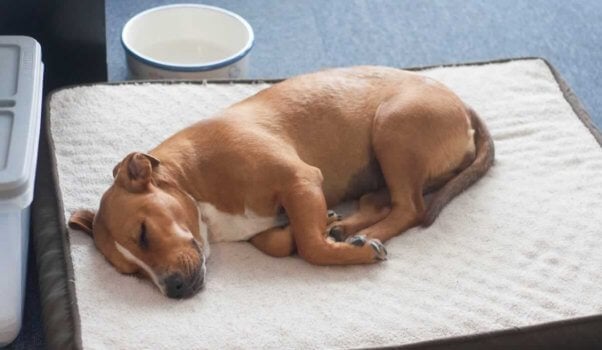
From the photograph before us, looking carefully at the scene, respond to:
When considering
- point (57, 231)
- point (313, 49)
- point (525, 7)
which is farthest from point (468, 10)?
point (57, 231)

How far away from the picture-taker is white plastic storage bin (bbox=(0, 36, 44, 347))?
7.04 feet

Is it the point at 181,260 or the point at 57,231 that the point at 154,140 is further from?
the point at 181,260

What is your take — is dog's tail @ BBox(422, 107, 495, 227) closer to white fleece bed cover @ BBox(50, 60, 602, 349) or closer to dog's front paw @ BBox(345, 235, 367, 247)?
white fleece bed cover @ BBox(50, 60, 602, 349)

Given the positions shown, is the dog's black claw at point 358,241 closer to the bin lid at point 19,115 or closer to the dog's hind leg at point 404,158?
the dog's hind leg at point 404,158

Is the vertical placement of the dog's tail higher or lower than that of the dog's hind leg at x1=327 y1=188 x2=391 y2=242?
higher

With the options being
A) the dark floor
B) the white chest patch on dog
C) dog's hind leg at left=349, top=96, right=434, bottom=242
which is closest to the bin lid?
the white chest patch on dog

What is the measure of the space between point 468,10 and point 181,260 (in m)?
2.46

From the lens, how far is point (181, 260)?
2268 millimetres

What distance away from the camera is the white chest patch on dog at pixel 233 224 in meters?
2.51

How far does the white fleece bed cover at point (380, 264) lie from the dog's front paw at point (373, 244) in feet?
0.11

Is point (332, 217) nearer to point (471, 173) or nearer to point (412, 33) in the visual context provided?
point (471, 173)

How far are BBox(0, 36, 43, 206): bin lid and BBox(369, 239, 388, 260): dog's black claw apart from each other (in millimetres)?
899

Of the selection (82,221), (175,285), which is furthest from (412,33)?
(175,285)

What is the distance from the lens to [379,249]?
247cm
